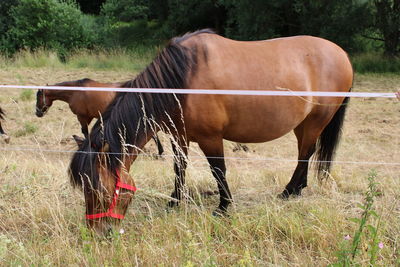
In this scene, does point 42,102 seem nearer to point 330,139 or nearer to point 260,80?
point 260,80

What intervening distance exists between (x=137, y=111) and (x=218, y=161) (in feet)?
2.61

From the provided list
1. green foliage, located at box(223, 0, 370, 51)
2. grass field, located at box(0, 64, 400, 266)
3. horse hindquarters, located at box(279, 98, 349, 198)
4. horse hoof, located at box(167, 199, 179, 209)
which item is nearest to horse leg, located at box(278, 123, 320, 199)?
horse hindquarters, located at box(279, 98, 349, 198)

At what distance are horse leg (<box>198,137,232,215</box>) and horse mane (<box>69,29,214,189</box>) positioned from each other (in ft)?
1.31

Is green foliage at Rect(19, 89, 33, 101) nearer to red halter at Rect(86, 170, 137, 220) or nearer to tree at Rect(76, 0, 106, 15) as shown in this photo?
red halter at Rect(86, 170, 137, 220)

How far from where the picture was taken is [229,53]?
3059mm

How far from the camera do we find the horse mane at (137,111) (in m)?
2.49

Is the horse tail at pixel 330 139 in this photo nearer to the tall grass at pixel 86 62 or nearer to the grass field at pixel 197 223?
the grass field at pixel 197 223

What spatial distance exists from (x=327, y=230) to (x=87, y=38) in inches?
776

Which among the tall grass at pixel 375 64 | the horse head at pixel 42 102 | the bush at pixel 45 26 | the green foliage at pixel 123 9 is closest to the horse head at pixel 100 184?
the horse head at pixel 42 102

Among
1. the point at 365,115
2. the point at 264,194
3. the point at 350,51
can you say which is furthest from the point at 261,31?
the point at 264,194

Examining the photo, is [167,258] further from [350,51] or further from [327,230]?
[350,51]

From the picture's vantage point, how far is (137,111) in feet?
8.76

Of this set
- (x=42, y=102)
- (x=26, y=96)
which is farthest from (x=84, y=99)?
(x=26, y=96)

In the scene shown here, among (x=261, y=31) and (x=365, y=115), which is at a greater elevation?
(x=261, y=31)
